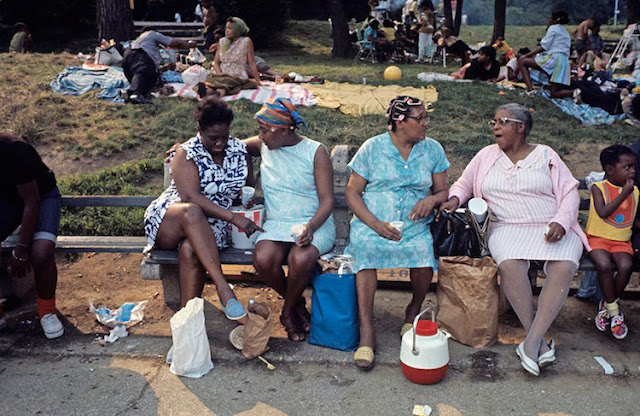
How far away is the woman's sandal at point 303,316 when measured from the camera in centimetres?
409

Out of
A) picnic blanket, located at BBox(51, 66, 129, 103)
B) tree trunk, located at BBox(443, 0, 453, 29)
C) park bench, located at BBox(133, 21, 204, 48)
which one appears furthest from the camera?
tree trunk, located at BBox(443, 0, 453, 29)

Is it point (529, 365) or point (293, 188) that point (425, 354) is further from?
point (293, 188)

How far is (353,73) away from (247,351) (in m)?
9.78

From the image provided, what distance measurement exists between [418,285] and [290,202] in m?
0.98

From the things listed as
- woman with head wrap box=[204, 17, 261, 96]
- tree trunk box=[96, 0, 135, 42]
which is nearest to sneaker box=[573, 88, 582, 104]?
woman with head wrap box=[204, 17, 261, 96]

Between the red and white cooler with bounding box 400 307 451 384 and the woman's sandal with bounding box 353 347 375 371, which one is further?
the woman's sandal with bounding box 353 347 375 371

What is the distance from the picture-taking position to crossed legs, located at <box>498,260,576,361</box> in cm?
365

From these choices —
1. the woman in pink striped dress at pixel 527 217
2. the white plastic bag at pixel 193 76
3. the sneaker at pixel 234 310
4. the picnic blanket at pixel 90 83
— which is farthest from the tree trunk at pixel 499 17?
the sneaker at pixel 234 310

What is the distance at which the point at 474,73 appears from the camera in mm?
11867

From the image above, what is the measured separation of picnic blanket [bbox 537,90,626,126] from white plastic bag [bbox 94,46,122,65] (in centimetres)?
716

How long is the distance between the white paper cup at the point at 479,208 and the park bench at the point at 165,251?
0.48m

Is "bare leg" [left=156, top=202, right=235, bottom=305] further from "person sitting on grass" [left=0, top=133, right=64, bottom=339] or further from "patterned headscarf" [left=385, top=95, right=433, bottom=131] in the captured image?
"patterned headscarf" [left=385, top=95, right=433, bottom=131]

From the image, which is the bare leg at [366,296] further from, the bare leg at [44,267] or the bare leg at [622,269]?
the bare leg at [44,267]

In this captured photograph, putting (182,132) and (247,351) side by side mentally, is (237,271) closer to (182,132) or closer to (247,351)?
(247,351)
